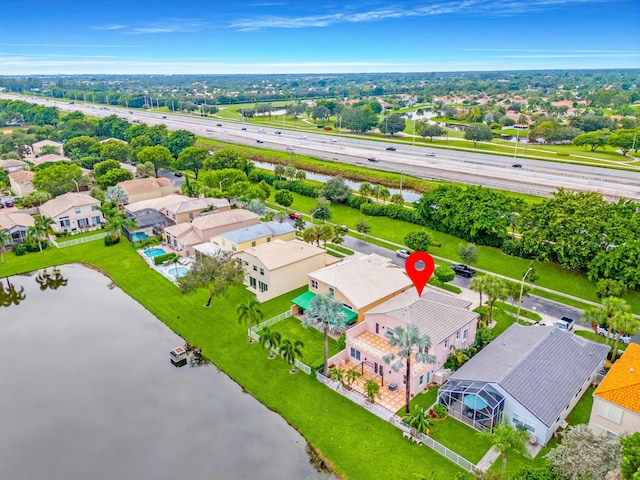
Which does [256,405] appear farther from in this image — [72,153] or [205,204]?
[72,153]

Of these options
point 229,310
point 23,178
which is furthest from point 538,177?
point 23,178

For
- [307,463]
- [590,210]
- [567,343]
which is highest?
[590,210]

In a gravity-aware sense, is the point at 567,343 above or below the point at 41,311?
above

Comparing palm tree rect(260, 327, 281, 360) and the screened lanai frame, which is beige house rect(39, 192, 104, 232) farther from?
the screened lanai frame

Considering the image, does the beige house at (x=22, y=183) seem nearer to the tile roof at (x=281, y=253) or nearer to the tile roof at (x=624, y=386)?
the tile roof at (x=281, y=253)

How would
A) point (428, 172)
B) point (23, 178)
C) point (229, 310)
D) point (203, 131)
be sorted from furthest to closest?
point (203, 131) → point (428, 172) → point (23, 178) → point (229, 310)

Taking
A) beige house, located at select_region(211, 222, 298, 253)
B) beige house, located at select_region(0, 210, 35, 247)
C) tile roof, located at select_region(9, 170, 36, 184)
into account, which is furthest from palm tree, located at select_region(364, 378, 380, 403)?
A: tile roof, located at select_region(9, 170, 36, 184)
